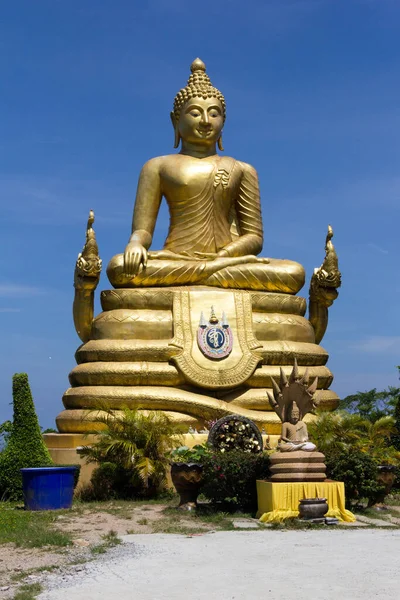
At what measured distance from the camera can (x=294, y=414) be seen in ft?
38.3

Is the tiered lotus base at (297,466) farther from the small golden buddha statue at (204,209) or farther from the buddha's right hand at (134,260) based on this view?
the buddha's right hand at (134,260)

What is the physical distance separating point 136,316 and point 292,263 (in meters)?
3.34

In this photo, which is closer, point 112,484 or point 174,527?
point 174,527

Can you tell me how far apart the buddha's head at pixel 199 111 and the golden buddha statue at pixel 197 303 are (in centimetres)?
3

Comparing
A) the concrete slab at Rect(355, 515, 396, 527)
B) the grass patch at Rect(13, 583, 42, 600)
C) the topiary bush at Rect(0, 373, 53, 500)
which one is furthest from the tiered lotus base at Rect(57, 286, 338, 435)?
the grass patch at Rect(13, 583, 42, 600)

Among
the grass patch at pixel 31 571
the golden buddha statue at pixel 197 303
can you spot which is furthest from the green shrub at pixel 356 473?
the grass patch at pixel 31 571

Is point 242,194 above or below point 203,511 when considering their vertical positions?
above

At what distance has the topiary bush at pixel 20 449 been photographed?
14.0 m

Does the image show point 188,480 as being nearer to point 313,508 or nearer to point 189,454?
point 189,454

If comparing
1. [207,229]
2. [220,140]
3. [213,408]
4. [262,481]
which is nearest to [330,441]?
[262,481]

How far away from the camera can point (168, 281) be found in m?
16.9

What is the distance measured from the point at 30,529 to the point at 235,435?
4.19 m

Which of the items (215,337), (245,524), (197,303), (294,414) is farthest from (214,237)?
(245,524)

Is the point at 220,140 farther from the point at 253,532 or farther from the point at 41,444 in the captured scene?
the point at 253,532
